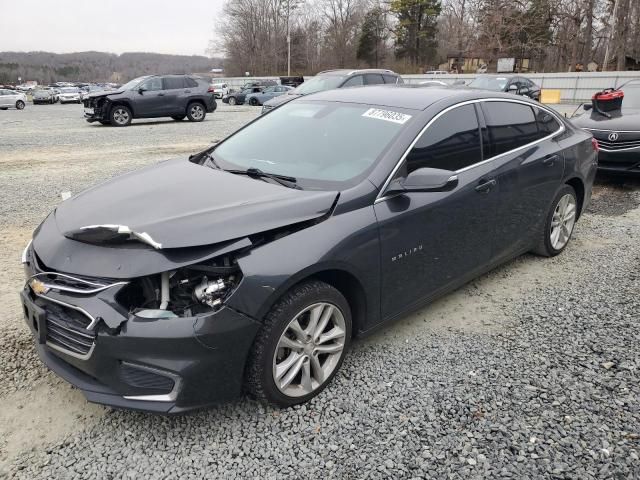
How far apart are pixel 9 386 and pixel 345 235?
207 cm

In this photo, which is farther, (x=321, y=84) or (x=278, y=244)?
(x=321, y=84)

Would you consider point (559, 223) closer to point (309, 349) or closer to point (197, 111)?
point (309, 349)

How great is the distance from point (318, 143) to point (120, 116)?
15313 millimetres

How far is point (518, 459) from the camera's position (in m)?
2.31

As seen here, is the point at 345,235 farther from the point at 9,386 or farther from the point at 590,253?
the point at 590,253

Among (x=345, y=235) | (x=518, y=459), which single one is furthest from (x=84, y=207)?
(x=518, y=459)

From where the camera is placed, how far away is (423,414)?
2.61 metres

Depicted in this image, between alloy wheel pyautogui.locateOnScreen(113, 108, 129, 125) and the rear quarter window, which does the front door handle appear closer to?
the rear quarter window

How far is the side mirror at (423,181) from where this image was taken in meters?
2.84

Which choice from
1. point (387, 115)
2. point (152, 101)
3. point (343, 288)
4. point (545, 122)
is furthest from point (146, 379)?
point (152, 101)

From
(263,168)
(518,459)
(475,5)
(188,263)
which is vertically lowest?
(518,459)

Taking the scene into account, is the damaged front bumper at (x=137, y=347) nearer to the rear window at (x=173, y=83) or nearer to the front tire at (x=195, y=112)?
the rear window at (x=173, y=83)

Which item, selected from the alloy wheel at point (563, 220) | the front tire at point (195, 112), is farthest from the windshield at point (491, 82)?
the alloy wheel at point (563, 220)

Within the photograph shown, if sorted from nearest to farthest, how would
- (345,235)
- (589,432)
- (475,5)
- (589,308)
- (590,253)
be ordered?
1. (589,432)
2. (345,235)
3. (589,308)
4. (590,253)
5. (475,5)
